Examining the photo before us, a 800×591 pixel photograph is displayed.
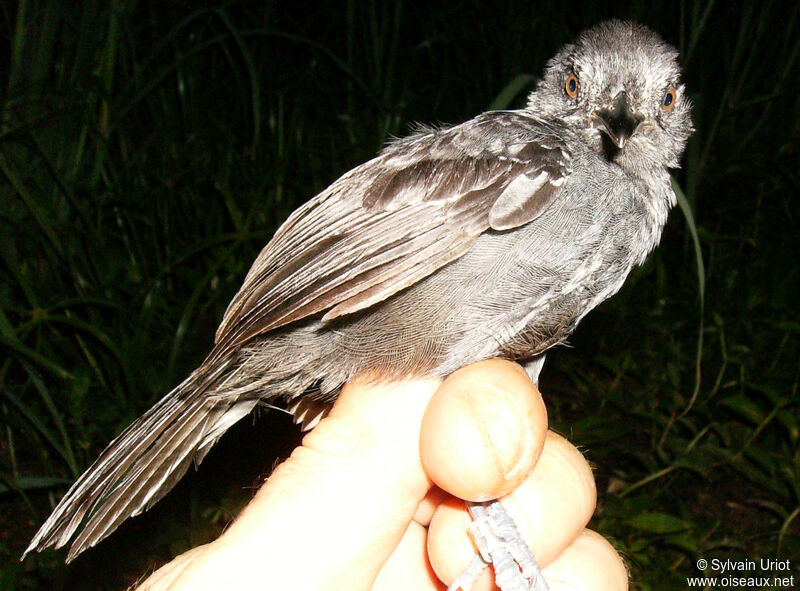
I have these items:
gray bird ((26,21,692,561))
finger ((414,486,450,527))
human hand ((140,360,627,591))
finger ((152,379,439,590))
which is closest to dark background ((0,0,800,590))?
gray bird ((26,21,692,561))

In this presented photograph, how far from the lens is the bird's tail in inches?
64.1

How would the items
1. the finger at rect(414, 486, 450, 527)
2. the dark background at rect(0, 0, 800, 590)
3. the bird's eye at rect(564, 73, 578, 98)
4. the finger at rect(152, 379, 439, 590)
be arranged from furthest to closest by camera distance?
the dark background at rect(0, 0, 800, 590) → the finger at rect(414, 486, 450, 527) → the bird's eye at rect(564, 73, 578, 98) → the finger at rect(152, 379, 439, 590)

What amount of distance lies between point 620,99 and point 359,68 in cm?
340

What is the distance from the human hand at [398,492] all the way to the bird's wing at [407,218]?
1.02 ft

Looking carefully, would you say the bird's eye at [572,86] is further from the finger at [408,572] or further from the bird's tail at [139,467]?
the finger at [408,572]

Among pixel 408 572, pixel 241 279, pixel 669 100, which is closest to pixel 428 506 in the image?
pixel 408 572

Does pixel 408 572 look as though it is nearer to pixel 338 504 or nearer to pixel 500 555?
pixel 500 555

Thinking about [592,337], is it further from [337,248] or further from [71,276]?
[71,276]

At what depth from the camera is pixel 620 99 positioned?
5.40ft

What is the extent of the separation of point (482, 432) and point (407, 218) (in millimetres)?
562

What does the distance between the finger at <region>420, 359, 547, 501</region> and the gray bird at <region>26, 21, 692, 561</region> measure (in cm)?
8

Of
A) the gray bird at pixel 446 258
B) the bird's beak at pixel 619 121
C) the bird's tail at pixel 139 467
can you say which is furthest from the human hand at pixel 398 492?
the bird's beak at pixel 619 121

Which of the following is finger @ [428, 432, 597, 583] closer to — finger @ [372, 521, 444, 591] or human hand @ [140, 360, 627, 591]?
human hand @ [140, 360, 627, 591]

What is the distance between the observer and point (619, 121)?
1561 mm
